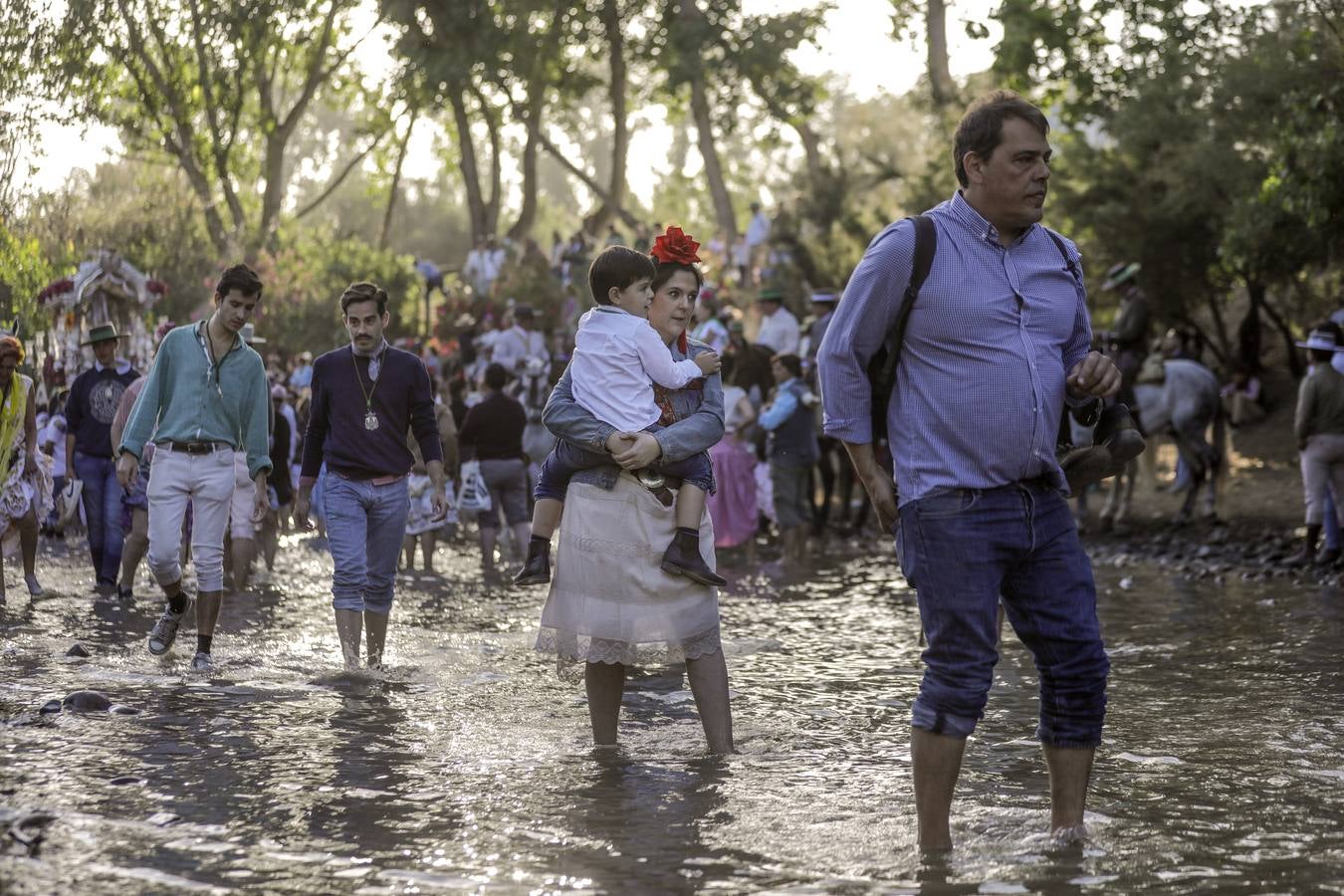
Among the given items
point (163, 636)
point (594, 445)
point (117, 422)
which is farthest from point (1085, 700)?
point (117, 422)

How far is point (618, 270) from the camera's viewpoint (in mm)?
7148

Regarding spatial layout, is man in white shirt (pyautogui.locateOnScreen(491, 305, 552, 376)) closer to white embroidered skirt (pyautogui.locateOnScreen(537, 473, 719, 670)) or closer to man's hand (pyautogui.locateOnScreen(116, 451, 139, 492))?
man's hand (pyautogui.locateOnScreen(116, 451, 139, 492))

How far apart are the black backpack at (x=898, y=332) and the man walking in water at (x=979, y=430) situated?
21 millimetres

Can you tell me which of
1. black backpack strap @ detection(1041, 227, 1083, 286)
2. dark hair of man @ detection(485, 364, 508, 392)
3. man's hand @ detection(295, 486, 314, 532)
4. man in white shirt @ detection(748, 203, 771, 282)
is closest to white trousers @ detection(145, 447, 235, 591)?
man's hand @ detection(295, 486, 314, 532)

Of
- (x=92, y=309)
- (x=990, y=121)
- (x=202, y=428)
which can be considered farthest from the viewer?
(x=92, y=309)

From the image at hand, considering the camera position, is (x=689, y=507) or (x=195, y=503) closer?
(x=689, y=507)

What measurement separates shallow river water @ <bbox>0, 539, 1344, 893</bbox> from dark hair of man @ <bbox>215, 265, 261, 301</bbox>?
1931 mm

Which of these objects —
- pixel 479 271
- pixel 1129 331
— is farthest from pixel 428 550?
pixel 479 271

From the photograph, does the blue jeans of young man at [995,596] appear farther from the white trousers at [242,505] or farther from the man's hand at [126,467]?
the white trousers at [242,505]

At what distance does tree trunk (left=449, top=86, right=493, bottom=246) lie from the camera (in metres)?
40.4

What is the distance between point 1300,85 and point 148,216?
1646 cm

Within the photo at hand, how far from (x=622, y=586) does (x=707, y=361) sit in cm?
89

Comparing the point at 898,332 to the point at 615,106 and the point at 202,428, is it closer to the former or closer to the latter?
the point at 202,428

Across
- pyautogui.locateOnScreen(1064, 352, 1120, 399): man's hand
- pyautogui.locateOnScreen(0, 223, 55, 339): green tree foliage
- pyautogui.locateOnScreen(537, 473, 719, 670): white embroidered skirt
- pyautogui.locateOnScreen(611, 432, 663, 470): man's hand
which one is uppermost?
pyautogui.locateOnScreen(0, 223, 55, 339): green tree foliage
